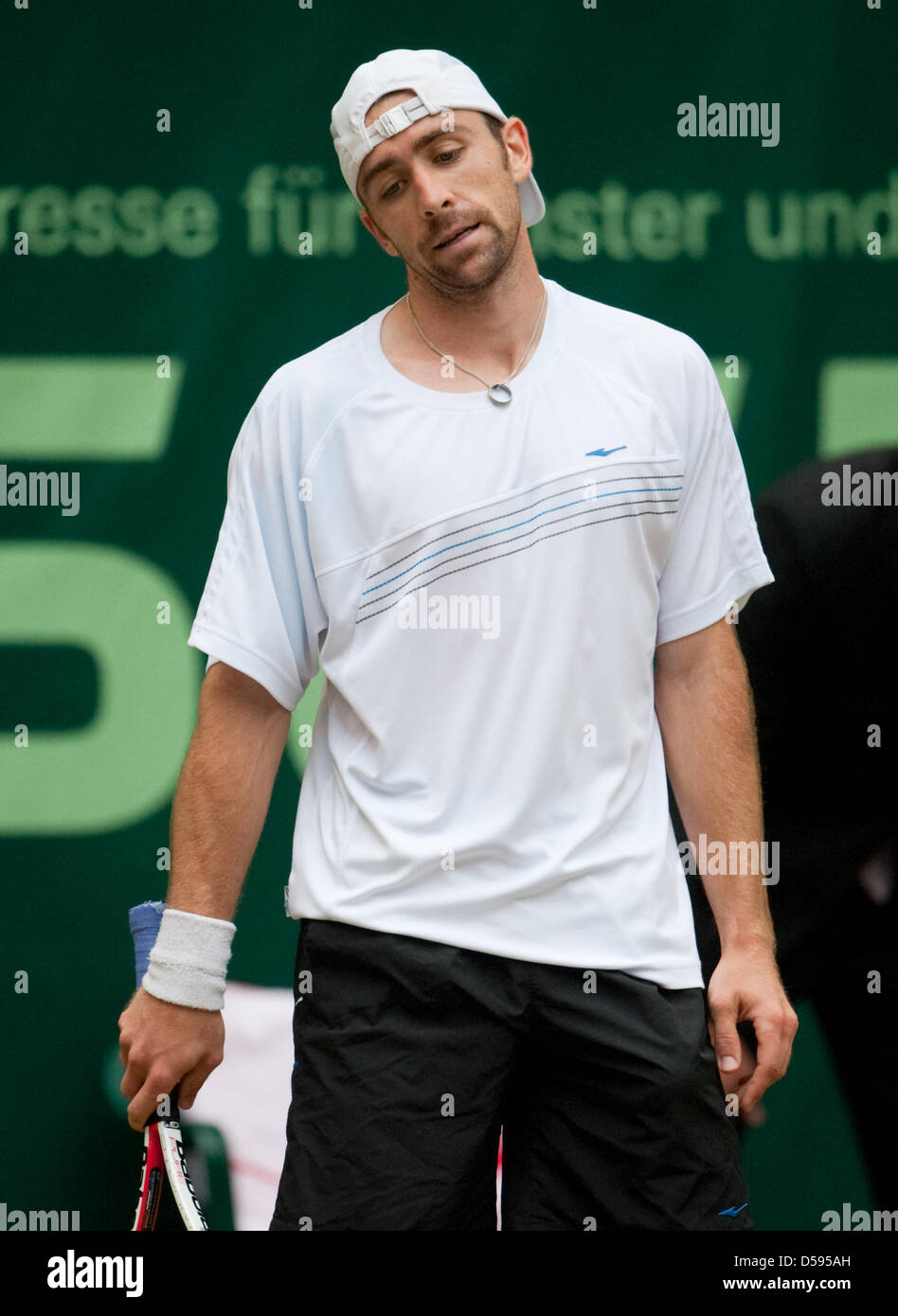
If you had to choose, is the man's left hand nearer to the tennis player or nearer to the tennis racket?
the tennis player

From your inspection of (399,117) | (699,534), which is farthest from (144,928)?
(399,117)

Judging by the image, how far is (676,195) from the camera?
3111 mm

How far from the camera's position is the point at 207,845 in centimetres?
208

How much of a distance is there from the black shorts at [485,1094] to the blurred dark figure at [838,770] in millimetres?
1025

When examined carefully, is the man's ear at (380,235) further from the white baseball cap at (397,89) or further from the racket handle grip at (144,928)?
the racket handle grip at (144,928)

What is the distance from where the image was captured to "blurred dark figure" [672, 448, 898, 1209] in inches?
118

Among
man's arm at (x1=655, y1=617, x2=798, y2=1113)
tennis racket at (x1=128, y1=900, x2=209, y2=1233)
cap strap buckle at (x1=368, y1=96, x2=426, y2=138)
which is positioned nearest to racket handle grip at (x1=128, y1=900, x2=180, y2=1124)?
tennis racket at (x1=128, y1=900, x2=209, y2=1233)

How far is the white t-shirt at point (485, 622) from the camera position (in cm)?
197

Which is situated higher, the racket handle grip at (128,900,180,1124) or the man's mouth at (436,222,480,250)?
the man's mouth at (436,222,480,250)

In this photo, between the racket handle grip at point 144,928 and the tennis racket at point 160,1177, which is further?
the tennis racket at point 160,1177

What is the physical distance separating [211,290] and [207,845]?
1.45m

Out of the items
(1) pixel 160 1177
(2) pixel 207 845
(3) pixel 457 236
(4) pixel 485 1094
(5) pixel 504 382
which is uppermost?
(3) pixel 457 236

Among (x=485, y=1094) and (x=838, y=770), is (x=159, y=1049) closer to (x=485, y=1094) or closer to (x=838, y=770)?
(x=485, y=1094)

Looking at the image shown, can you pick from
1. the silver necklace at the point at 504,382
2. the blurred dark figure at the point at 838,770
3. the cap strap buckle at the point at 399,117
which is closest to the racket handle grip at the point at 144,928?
the silver necklace at the point at 504,382
